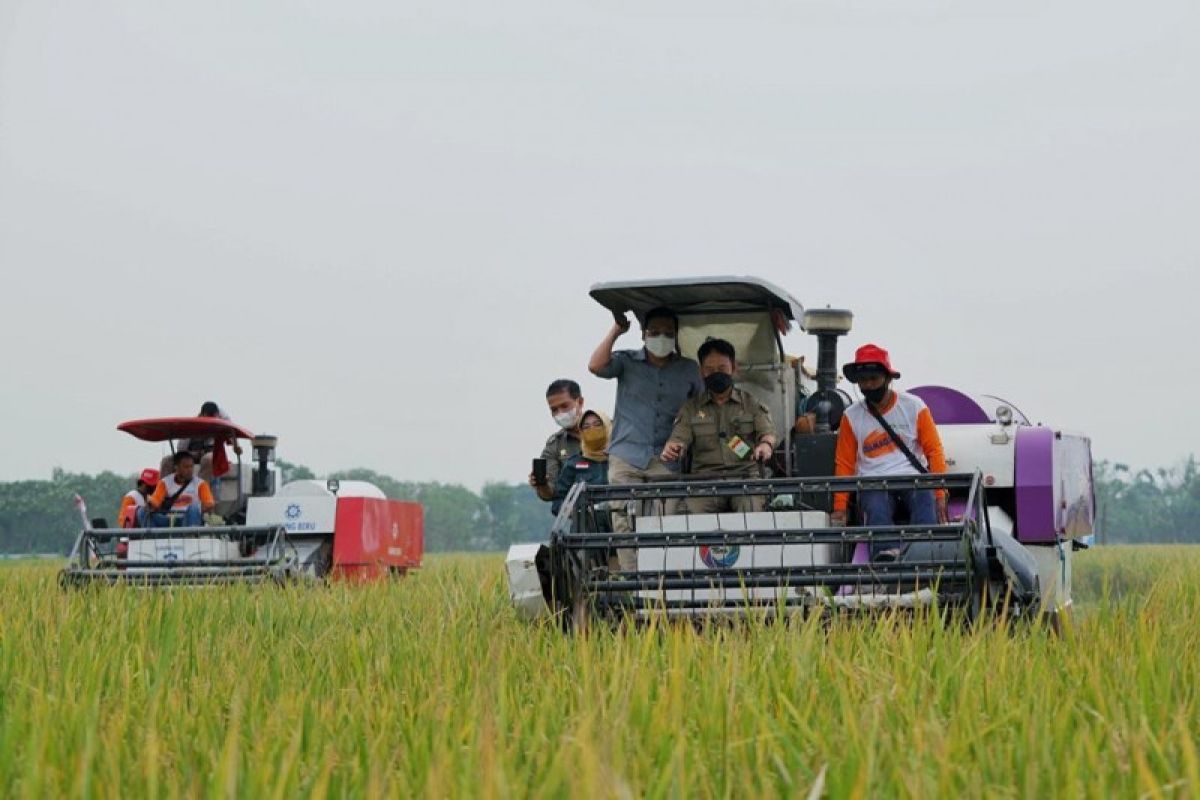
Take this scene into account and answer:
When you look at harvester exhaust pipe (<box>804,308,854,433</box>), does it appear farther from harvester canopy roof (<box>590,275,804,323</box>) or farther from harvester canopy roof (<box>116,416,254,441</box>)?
harvester canopy roof (<box>116,416,254,441</box>)

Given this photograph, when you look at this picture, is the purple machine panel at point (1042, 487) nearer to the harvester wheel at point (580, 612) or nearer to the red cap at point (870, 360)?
the red cap at point (870, 360)

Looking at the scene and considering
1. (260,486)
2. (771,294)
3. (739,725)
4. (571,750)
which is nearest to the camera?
(571,750)

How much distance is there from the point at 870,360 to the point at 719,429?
123 cm

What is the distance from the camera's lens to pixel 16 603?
10.2 meters

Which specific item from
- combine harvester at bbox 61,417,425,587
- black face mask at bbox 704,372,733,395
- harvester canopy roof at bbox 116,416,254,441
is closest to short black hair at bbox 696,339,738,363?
black face mask at bbox 704,372,733,395

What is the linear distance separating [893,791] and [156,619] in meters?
4.97

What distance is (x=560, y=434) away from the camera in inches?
472

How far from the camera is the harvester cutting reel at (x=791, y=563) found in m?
7.18

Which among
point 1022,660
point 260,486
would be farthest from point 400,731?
point 260,486

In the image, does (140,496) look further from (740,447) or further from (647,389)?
(740,447)

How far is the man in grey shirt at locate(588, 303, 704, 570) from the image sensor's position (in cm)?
967

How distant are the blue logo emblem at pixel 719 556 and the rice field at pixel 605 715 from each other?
3.15 ft

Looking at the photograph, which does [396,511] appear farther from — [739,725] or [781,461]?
[739,725]

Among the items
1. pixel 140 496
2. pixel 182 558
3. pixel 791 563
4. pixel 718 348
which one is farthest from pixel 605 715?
pixel 140 496
